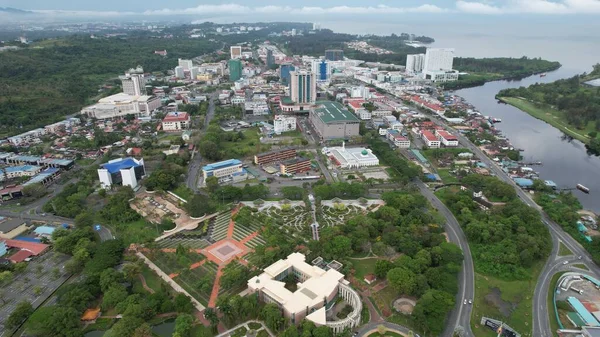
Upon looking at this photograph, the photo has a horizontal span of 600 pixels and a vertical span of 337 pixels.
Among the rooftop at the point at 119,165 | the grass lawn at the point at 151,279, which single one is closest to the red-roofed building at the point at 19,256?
the grass lawn at the point at 151,279

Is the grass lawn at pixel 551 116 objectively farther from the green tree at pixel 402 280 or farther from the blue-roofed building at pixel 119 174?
the blue-roofed building at pixel 119 174

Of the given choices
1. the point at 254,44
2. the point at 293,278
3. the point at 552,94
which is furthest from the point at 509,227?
the point at 254,44

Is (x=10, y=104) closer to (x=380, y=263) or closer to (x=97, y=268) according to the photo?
(x=97, y=268)

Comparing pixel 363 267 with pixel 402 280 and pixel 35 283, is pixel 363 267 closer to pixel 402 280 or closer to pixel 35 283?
pixel 402 280

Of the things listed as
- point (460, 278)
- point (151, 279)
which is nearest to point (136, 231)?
point (151, 279)

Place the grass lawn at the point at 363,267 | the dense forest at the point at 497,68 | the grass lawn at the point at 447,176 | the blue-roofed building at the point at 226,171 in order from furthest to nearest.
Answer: the dense forest at the point at 497,68 → the grass lawn at the point at 447,176 → the blue-roofed building at the point at 226,171 → the grass lawn at the point at 363,267

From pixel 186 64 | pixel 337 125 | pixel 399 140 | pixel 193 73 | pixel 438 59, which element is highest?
→ pixel 438 59

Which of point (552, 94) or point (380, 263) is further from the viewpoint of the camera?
point (552, 94)
